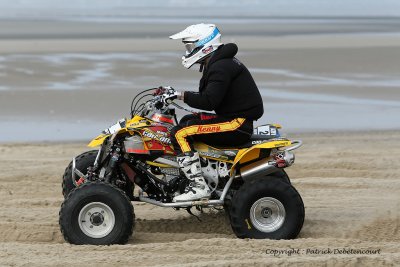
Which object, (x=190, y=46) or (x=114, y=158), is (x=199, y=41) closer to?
(x=190, y=46)

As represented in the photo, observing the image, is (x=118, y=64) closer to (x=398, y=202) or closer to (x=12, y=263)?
(x=398, y=202)

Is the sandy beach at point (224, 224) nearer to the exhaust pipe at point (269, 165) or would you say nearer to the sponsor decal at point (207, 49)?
the exhaust pipe at point (269, 165)

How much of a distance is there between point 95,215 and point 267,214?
1524mm

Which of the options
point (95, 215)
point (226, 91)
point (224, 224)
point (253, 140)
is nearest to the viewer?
point (95, 215)

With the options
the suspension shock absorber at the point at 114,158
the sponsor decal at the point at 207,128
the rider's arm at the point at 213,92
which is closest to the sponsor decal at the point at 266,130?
the sponsor decal at the point at 207,128

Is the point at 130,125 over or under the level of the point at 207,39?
under

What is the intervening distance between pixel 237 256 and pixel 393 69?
790 inches

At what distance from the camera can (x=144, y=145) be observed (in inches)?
330

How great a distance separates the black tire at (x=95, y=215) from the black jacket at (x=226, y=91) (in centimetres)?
107

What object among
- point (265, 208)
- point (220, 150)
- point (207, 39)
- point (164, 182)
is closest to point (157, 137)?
point (164, 182)

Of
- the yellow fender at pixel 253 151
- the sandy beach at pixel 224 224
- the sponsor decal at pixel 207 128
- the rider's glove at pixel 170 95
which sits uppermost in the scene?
the rider's glove at pixel 170 95

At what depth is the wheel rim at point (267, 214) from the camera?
8.26 metres

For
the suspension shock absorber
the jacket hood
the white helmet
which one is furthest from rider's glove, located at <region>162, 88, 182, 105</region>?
the suspension shock absorber

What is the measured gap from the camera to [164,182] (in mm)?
8484
